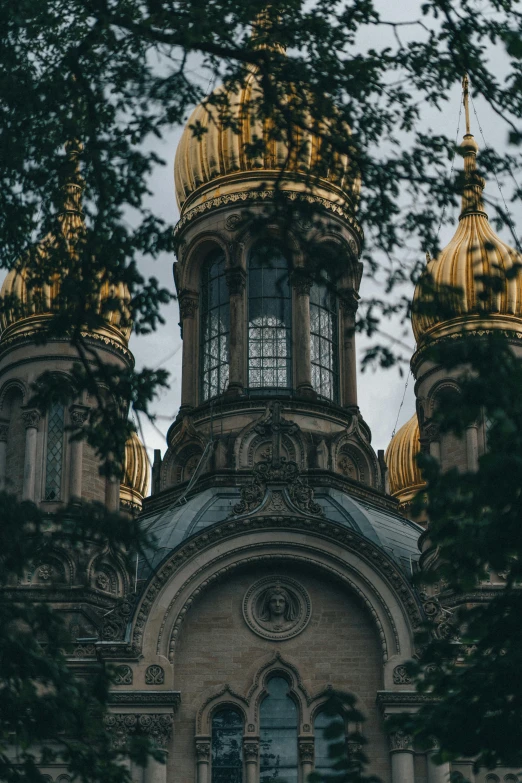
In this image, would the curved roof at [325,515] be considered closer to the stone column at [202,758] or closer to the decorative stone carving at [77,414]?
the decorative stone carving at [77,414]

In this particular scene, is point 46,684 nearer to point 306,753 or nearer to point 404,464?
point 306,753

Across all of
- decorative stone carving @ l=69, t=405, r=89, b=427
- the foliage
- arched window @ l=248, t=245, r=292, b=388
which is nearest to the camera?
the foliage

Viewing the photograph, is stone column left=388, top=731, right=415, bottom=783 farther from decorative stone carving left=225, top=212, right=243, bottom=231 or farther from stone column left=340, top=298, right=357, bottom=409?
decorative stone carving left=225, top=212, right=243, bottom=231

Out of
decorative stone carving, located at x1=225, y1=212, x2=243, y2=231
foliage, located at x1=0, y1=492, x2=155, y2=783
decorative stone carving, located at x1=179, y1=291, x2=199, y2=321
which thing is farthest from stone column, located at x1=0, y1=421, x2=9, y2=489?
foliage, located at x1=0, y1=492, x2=155, y2=783

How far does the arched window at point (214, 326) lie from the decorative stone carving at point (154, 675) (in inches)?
341

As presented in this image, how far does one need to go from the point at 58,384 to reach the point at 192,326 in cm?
1972

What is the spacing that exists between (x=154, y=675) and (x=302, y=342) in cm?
942

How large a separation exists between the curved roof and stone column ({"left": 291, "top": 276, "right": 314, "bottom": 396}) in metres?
3.08

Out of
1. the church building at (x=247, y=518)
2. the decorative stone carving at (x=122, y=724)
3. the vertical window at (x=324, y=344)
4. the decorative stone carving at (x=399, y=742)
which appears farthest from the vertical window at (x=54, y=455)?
the decorative stone carving at (x=399, y=742)

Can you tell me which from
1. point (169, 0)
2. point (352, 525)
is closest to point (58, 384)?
point (169, 0)

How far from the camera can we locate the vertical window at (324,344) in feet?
120

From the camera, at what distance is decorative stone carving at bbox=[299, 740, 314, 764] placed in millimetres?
28547

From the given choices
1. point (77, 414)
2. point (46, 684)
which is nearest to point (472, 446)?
point (77, 414)

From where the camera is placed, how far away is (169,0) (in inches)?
677
